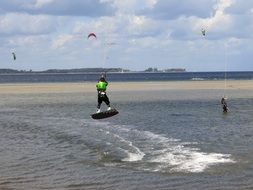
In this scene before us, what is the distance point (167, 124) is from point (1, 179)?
56.8 ft

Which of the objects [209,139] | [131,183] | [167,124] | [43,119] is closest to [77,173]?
[131,183]

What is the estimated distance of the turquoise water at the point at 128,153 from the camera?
53.6 ft

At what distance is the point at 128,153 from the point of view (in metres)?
21.7

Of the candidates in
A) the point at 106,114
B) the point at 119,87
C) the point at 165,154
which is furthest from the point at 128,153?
the point at 119,87

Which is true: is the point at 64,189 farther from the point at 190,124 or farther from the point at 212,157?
the point at 190,124

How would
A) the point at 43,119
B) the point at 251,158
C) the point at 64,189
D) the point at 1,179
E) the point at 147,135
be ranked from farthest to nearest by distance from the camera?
the point at 43,119, the point at 147,135, the point at 251,158, the point at 1,179, the point at 64,189

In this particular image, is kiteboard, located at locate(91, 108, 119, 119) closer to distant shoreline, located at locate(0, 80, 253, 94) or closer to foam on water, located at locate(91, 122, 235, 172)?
foam on water, located at locate(91, 122, 235, 172)

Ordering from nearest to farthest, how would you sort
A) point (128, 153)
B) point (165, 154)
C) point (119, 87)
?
1. point (165, 154)
2. point (128, 153)
3. point (119, 87)

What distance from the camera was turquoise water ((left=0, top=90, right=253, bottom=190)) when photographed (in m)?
16.4

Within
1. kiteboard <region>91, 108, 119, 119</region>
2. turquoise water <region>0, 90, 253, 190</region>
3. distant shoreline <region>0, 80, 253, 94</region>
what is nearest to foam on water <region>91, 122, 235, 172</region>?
turquoise water <region>0, 90, 253, 190</region>

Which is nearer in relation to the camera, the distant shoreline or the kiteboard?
the kiteboard

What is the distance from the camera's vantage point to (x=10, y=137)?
89.7 feet

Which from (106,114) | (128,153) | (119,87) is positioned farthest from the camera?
(119,87)

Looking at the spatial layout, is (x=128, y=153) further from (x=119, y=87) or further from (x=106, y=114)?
(x=119, y=87)
